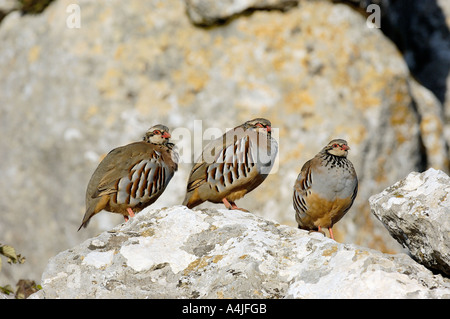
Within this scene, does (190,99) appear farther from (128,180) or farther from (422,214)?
(422,214)

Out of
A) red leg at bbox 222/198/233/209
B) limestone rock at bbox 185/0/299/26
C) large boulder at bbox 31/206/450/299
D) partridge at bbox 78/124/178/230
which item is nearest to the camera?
large boulder at bbox 31/206/450/299

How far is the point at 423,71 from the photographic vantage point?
37.4 ft

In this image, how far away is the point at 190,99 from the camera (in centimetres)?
976

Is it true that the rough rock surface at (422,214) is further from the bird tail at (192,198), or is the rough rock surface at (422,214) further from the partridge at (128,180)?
the bird tail at (192,198)

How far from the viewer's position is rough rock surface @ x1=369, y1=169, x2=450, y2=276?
136 inches

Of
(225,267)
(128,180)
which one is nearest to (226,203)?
(128,180)

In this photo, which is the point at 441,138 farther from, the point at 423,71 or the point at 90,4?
the point at 90,4

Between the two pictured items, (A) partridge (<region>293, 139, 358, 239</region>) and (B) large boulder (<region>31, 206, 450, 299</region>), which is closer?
(B) large boulder (<region>31, 206, 450, 299</region>)

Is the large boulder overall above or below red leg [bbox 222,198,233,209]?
above

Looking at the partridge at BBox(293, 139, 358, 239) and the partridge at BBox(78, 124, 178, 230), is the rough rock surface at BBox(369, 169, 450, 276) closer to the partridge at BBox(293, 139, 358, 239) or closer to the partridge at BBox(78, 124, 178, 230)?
the partridge at BBox(293, 139, 358, 239)

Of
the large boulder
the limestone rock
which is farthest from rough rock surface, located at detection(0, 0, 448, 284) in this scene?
the large boulder

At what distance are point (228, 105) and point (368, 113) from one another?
2.02 meters

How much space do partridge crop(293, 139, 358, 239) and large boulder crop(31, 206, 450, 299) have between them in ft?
4.77

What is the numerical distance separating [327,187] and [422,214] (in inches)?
82.1
